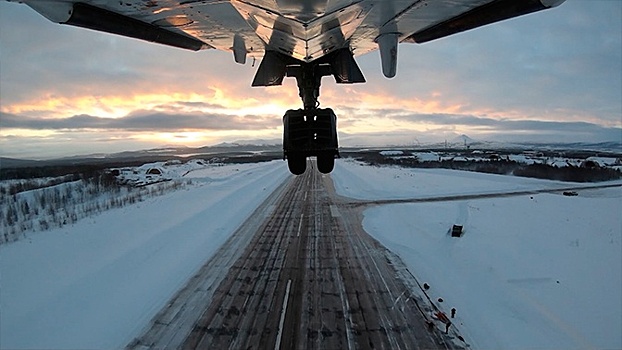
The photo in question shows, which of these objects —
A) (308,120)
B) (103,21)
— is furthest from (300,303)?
(103,21)

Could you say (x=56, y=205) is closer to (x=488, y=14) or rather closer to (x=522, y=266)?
(x=522, y=266)

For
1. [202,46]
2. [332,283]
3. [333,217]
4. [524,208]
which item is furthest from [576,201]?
[202,46]

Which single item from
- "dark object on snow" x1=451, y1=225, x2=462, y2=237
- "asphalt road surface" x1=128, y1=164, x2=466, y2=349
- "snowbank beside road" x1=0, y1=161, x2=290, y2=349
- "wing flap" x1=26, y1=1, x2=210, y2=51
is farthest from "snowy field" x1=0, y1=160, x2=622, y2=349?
"wing flap" x1=26, y1=1, x2=210, y2=51

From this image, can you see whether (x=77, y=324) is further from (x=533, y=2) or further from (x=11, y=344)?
(x=533, y=2)

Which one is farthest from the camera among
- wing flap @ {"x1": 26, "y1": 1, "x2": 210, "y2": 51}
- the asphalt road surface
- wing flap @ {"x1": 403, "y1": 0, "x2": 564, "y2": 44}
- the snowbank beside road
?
the snowbank beside road

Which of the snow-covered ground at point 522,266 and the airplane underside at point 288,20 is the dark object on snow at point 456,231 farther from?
the airplane underside at point 288,20

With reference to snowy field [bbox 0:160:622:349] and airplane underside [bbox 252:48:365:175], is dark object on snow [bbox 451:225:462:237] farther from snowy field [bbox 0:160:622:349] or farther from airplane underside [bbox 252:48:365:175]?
airplane underside [bbox 252:48:365:175]

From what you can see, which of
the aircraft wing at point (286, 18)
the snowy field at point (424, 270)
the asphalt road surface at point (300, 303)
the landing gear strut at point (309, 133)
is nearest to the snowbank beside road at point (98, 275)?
the snowy field at point (424, 270)
